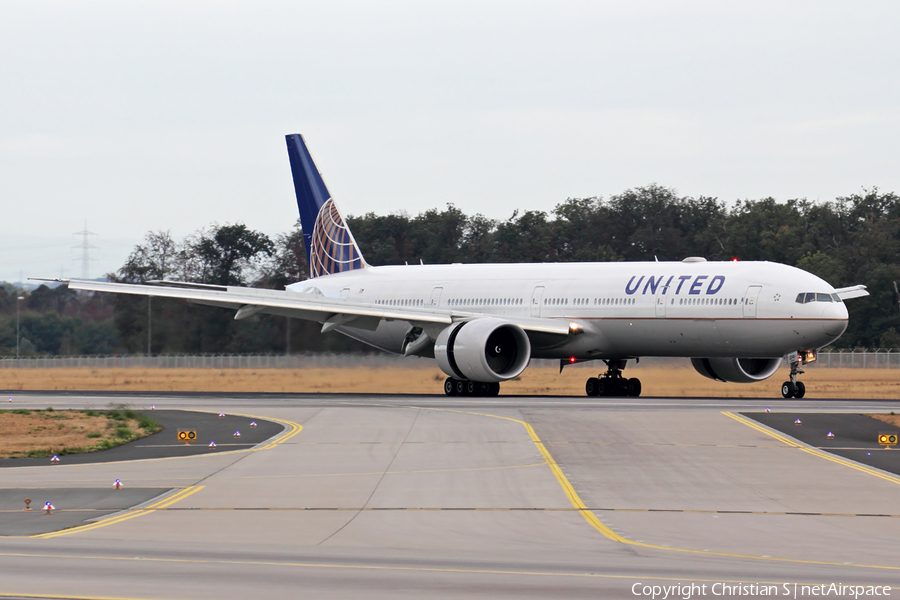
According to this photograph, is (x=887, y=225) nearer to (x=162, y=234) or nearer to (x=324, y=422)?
(x=162, y=234)

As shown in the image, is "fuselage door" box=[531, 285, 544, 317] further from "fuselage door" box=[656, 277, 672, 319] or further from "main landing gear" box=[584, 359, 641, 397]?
"fuselage door" box=[656, 277, 672, 319]

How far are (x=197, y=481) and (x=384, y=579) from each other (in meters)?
7.55

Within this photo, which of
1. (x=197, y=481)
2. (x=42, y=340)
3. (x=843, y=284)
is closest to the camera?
(x=197, y=481)

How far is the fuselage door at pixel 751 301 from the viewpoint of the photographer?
107 feet

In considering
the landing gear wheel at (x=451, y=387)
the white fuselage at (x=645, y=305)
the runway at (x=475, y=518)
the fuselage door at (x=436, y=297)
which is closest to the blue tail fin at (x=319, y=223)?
the white fuselage at (x=645, y=305)

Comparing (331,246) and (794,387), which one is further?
(331,246)

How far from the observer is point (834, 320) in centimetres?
3189

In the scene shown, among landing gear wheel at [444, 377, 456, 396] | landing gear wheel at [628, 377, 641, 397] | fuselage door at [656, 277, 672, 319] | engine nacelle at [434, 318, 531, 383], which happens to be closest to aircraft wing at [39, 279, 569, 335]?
engine nacelle at [434, 318, 531, 383]

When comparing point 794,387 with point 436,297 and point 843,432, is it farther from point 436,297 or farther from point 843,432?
point 436,297

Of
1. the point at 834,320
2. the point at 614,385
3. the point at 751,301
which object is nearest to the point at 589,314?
the point at 614,385

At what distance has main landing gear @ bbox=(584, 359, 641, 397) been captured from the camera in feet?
123

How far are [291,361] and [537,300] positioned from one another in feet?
37.6

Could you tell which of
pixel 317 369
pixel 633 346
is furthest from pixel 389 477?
pixel 317 369

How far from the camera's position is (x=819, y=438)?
71.6ft
